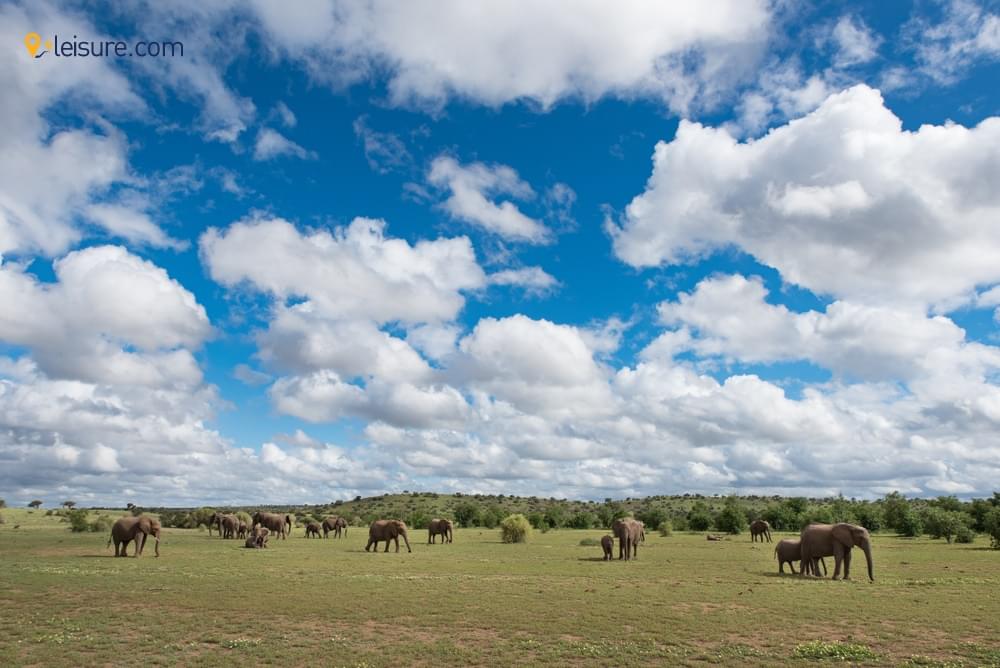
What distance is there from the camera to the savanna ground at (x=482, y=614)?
17.3 metres

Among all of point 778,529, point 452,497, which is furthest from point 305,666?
point 452,497

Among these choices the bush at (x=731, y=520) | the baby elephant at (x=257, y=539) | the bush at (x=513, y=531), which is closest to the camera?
the baby elephant at (x=257, y=539)

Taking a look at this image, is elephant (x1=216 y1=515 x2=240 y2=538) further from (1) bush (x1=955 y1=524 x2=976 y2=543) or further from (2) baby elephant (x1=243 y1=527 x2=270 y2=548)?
(1) bush (x1=955 y1=524 x2=976 y2=543)

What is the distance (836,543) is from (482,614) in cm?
2141

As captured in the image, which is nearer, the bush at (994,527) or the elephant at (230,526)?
the bush at (994,527)

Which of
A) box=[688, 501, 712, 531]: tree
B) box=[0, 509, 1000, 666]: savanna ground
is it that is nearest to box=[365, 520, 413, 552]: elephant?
box=[0, 509, 1000, 666]: savanna ground

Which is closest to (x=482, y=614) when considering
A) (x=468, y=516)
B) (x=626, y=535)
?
(x=626, y=535)

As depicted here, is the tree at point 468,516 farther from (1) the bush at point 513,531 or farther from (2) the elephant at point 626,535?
Result: (2) the elephant at point 626,535

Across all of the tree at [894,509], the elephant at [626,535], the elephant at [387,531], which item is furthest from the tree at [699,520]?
the elephant at [387,531]

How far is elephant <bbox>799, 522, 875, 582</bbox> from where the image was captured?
33487mm

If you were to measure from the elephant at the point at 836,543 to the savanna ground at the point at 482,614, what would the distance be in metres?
1.33

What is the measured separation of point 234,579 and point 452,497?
162132mm

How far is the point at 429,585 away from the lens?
99.3 feet

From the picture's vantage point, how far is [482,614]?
2295 cm
